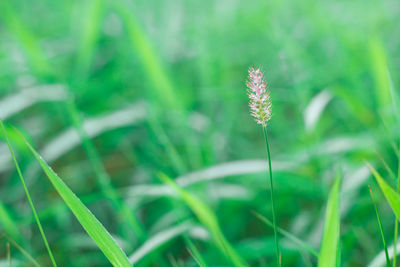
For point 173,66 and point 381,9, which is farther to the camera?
point 381,9

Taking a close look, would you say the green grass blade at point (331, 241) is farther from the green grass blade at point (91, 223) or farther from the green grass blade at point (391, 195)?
the green grass blade at point (91, 223)

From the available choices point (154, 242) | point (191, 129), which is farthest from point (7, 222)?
point (191, 129)

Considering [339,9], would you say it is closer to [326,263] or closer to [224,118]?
[224,118]

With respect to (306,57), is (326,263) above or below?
below

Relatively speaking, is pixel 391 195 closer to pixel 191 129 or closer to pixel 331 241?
pixel 331 241

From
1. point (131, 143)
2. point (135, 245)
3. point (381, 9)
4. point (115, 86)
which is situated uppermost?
point (381, 9)

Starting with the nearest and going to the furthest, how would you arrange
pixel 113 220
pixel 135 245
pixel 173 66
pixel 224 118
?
pixel 135 245 → pixel 113 220 → pixel 224 118 → pixel 173 66

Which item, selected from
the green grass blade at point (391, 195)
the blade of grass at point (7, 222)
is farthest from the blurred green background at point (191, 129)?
the green grass blade at point (391, 195)

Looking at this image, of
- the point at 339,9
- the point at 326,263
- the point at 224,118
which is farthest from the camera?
the point at 339,9

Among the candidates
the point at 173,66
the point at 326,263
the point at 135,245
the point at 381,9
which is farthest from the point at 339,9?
the point at 326,263
